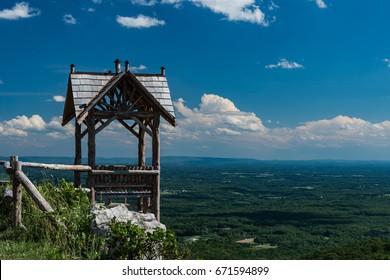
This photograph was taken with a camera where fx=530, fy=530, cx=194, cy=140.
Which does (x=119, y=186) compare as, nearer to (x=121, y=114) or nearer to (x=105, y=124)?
(x=105, y=124)

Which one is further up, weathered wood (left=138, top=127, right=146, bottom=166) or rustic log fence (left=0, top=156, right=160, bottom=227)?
weathered wood (left=138, top=127, right=146, bottom=166)

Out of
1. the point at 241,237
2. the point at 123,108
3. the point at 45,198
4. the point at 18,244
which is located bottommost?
the point at 241,237

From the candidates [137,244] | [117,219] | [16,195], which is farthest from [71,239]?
[16,195]

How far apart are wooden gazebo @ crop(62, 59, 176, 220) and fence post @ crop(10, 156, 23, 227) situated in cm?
301

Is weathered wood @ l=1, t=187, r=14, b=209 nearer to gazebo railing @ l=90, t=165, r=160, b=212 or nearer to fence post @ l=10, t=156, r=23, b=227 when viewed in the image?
fence post @ l=10, t=156, r=23, b=227

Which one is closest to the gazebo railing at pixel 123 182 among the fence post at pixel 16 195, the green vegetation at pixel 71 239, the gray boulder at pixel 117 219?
the green vegetation at pixel 71 239

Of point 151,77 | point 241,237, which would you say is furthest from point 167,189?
point 151,77

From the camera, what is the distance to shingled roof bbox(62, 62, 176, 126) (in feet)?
42.2

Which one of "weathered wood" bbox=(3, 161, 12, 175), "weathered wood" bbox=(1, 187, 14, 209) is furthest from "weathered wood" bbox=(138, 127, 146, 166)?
"weathered wood" bbox=(1, 187, 14, 209)

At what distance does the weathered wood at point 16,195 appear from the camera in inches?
372

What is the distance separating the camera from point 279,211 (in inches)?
5709

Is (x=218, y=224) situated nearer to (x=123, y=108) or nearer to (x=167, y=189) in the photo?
(x=167, y=189)

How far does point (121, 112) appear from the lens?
1330cm
